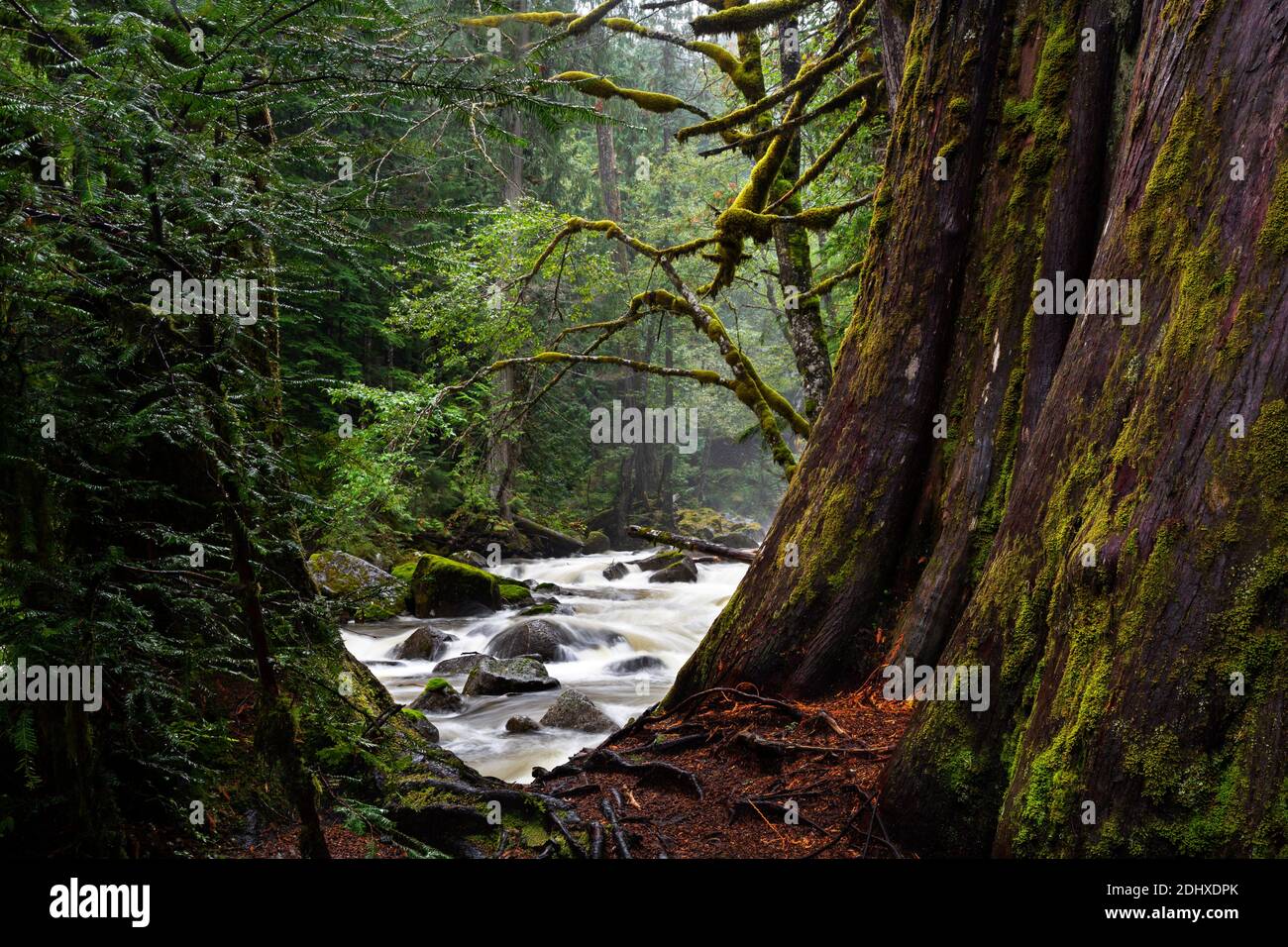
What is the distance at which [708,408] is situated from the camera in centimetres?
3719

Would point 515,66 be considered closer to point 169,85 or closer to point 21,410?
point 169,85

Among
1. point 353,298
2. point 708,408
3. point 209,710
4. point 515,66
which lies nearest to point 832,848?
point 209,710

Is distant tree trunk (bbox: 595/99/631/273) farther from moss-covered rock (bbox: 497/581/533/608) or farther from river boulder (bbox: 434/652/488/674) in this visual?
river boulder (bbox: 434/652/488/674)

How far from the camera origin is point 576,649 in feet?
39.1

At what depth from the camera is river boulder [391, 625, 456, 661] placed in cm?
1129

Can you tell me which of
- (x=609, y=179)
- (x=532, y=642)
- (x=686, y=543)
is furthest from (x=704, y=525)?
(x=686, y=543)

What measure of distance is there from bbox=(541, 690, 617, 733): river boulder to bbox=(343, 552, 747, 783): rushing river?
108 mm

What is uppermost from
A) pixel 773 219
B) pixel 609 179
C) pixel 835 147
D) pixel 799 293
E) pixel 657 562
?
pixel 609 179

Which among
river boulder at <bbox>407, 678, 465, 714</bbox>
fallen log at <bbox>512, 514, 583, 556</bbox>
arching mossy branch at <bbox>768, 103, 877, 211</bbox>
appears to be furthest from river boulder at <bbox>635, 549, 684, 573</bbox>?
arching mossy branch at <bbox>768, 103, 877, 211</bbox>

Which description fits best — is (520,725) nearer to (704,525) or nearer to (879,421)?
(879,421)

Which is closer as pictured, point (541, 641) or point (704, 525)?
point (541, 641)

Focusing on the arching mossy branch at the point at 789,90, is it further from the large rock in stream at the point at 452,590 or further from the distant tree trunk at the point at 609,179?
the distant tree trunk at the point at 609,179

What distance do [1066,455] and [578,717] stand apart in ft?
20.8
